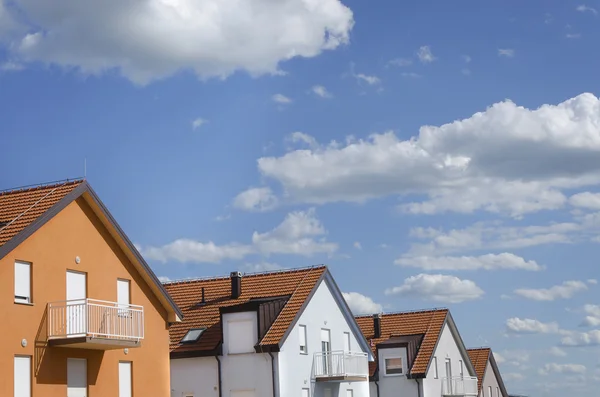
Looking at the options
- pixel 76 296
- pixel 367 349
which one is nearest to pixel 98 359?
pixel 76 296

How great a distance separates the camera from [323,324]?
43188mm

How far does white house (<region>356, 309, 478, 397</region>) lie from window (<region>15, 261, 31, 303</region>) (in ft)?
87.5

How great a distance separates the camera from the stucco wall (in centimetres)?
2780

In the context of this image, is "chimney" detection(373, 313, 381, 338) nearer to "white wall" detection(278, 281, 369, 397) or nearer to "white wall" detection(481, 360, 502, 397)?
"white wall" detection(278, 281, 369, 397)

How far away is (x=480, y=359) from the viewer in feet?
216

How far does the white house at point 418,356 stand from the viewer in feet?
169

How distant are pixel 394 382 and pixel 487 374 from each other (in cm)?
1620

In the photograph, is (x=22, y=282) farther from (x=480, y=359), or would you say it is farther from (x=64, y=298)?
(x=480, y=359)

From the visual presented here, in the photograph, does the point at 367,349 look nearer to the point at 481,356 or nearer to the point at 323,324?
the point at 323,324

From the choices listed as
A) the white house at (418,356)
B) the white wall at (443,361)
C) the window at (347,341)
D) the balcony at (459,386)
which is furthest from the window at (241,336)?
the balcony at (459,386)

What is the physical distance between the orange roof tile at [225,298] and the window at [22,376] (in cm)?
1216

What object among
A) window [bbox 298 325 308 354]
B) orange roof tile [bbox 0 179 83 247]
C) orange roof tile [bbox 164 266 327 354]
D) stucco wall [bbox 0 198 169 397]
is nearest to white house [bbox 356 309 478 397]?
orange roof tile [bbox 164 266 327 354]

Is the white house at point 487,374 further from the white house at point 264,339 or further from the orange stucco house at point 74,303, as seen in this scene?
the orange stucco house at point 74,303

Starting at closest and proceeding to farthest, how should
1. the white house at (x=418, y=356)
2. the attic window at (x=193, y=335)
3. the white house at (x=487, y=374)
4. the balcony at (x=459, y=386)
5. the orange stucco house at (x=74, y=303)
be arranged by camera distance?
the orange stucco house at (x=74, y=303) < the attic window at (x=193, y=335) < the white house at (x=418, y=356) < the balcony at (x=459, y=386) < the white house at (x=487, y=374)
